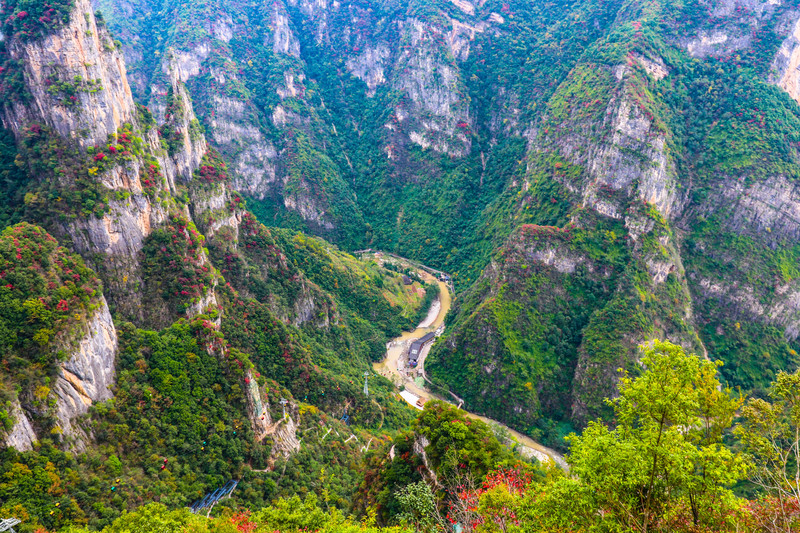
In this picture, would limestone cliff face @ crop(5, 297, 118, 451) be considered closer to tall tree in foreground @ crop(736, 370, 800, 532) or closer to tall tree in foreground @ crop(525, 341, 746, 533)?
tall tree in foreground @ crop(525, 341, 746, 533)

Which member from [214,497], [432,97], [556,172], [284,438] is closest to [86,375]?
[214,497]

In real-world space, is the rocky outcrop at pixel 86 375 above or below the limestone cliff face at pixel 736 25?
below

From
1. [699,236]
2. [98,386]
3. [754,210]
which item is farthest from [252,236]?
[754,210]

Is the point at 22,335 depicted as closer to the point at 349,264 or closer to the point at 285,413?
the point at 285,413

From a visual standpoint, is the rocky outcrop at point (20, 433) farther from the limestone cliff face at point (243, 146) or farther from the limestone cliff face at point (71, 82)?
the limestone cliff face at point (243, 146)

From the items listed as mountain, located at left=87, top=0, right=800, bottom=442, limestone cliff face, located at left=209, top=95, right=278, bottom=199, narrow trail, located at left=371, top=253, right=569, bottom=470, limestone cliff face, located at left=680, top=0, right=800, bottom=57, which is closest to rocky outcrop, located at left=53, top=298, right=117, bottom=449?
narrow trail, located at left=371, top=253, right=569, bottom=470

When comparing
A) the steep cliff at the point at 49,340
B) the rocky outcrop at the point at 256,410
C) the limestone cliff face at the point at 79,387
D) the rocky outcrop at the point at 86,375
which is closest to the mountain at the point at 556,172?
the rocky outcrop at the point at 256,410
